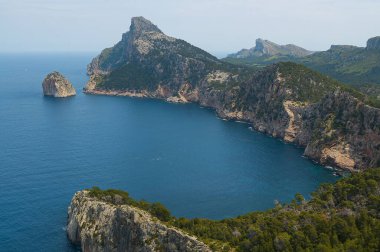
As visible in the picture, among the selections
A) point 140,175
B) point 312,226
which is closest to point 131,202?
point 140,175

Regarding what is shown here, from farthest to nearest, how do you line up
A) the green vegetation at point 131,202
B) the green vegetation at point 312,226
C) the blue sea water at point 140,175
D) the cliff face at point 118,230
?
the blue sea water at point 140,175 < the green vegetation at point 131,202 < the cliff face at point 118,230 < the green vegetation at point 312,226

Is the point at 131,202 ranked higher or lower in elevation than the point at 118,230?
higher

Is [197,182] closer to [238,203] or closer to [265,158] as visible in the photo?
[238,203]

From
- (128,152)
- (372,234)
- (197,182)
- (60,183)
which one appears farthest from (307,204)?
(128,152)

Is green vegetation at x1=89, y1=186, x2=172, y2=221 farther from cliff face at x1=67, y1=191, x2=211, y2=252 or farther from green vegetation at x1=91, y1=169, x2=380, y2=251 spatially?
cliff face at x1=67, y1=191, x2=211, y2=252

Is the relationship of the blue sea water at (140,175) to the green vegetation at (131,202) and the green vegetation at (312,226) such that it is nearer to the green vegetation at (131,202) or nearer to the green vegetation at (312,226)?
the green vegetation at (131,202)

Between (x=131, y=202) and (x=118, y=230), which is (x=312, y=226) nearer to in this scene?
(x=118, y=230)

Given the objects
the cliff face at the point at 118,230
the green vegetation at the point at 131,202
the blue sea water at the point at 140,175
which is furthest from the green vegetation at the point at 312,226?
the blue sea water at the point at 140,175
